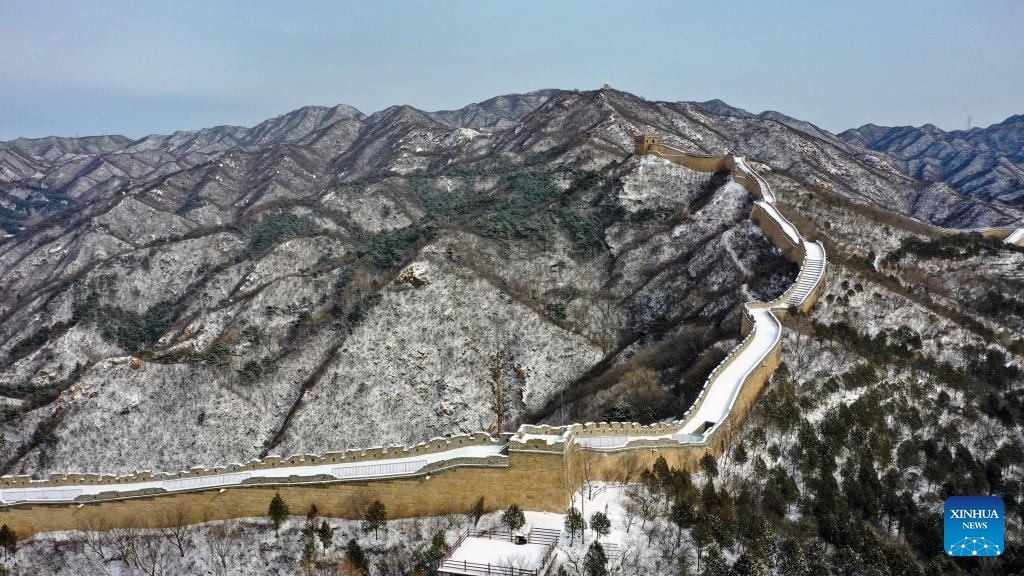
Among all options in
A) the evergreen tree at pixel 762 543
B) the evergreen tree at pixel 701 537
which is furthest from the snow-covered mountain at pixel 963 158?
the evergreen tree at pixel 701 537

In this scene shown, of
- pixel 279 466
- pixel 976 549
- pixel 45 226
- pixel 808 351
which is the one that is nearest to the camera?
pixel 976 549

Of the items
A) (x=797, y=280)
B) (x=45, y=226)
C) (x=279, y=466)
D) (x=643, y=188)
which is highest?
(x=45, y=226)

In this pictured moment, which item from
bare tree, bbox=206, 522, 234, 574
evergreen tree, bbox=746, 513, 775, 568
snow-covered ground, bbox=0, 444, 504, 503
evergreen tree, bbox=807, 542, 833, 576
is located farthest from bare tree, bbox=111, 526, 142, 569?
evergreen tree, bbox=807, 542, 833, 576

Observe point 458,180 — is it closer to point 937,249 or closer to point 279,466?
point 937,249

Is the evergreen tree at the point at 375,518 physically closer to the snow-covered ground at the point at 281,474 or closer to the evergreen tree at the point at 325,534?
the snow-covered ground at the point at 281,474

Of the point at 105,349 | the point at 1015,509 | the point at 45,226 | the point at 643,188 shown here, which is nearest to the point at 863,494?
the point at 1015,509

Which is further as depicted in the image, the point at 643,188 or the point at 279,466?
the point at 643,188

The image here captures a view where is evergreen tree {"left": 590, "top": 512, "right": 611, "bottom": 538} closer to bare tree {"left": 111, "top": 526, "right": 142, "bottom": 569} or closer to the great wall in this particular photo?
the great wall

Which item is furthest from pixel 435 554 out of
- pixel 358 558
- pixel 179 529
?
pixel 179 529
